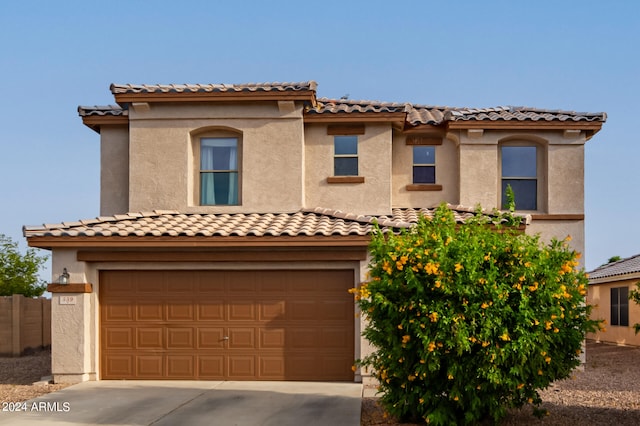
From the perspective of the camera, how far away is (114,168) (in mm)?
20328

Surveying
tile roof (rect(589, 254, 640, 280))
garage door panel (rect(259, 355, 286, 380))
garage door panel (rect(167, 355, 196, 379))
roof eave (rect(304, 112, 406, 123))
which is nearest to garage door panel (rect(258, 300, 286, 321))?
garage door panel (rect(259, 355, 286, 380))

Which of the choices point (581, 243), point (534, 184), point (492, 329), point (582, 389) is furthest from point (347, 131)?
point (492, 329)

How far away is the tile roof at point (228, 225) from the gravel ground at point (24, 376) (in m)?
3.13

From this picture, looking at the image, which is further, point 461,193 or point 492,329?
point 461,193

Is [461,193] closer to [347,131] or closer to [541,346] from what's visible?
[347,131]

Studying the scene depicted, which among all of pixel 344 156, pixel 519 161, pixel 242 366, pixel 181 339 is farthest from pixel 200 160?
pixel 519 161

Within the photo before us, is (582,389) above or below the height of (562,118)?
below

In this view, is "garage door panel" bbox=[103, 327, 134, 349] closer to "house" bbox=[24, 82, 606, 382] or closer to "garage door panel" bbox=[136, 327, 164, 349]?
"house" bbox=[24, 82, 606, 382]

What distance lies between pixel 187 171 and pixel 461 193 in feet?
22.5

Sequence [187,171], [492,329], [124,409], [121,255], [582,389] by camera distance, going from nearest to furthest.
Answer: [492,329] → [124,409] → [582,389] → [121,255] → [187,171]

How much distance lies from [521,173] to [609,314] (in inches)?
459

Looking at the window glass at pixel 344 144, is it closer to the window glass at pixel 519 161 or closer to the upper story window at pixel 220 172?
the upper story window at pixel 220 172

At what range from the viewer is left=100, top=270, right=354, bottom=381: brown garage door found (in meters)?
16.5

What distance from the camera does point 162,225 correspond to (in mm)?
17266
